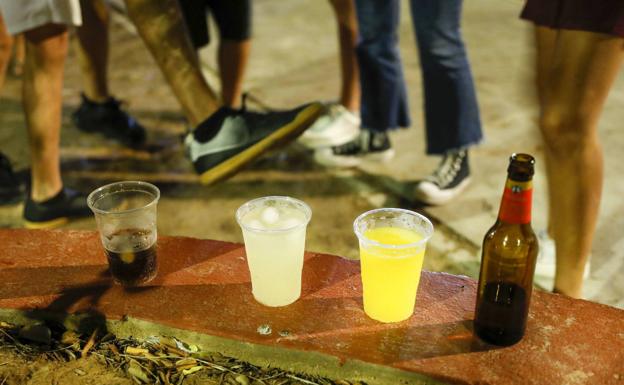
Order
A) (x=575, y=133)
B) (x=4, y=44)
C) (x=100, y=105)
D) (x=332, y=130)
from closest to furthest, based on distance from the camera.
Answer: (x=575, y=133), (x=4, y=44), (x=332, y=130), (x=100, y=105)

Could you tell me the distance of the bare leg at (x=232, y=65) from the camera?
3738 mm

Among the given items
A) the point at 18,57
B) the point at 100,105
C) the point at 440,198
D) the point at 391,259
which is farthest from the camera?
the point at 18,57

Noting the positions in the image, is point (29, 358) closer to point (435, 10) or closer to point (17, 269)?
point (17, 269)

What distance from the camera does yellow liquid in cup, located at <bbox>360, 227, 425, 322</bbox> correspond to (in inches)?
59.9

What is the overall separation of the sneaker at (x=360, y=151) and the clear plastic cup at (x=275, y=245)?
6.17ft

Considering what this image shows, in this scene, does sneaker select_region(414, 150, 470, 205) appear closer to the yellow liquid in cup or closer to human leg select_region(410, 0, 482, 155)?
human leg select_region(410, 0, 482, 155)

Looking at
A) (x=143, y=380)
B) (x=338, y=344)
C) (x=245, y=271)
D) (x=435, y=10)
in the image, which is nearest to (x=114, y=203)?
(x=245, y=271)

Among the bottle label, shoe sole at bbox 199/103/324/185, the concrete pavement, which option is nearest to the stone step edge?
the bottle label

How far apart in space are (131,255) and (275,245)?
1.53ft

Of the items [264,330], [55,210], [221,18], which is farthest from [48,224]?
[264,330]

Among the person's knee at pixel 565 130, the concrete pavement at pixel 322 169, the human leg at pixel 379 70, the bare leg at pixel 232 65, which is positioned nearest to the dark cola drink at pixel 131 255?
the concrete pavement at pixel 322 169

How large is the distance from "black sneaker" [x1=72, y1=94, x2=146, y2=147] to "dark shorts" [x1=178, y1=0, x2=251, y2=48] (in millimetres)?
749

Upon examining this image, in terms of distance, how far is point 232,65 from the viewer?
3.79 meters

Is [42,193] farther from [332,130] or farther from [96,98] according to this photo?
[332,130]
